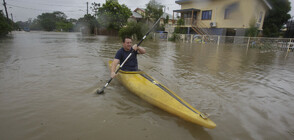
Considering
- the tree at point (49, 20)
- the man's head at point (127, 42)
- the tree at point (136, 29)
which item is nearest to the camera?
the man's head at point (127, 42)

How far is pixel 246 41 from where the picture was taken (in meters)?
14.9

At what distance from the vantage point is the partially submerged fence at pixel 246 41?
12391 millimetres

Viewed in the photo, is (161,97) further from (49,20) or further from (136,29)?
(49,20)

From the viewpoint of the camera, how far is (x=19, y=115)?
2.69m

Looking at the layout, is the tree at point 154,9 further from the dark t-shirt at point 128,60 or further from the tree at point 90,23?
the dark t-shirt at point 128,60

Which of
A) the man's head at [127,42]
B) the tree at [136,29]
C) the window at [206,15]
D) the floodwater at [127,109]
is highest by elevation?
the window at [206,15]

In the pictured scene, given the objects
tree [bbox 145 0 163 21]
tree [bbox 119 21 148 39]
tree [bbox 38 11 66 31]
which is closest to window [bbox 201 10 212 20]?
tree [bbox 119 21 148 39]

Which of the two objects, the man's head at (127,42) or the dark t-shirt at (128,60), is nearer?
the man's head at (127,42)

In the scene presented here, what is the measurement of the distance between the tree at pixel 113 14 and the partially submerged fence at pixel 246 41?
439 inches

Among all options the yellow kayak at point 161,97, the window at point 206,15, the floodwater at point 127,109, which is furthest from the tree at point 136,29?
the yellow kayak at point 161,97

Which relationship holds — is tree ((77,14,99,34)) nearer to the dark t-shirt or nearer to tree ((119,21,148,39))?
tree ((119,21,148,39))

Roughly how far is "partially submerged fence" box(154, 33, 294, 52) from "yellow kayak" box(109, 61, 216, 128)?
13353 mm

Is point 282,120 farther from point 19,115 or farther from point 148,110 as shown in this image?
point 19,115

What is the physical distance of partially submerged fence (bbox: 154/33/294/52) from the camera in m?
12.4
